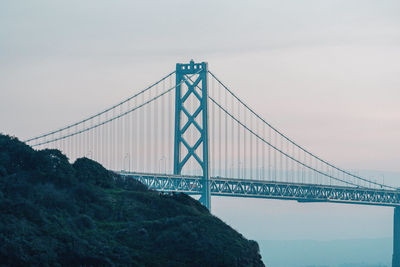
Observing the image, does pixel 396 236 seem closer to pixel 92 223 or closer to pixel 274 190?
pixel 274 190

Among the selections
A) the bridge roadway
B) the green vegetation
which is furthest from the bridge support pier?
the green vegetation

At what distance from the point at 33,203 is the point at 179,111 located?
57.6 m

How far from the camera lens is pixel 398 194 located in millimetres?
114812

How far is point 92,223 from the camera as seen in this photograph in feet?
Answer: 122

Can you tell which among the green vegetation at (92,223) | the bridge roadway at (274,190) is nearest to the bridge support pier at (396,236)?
the bridge roadway at (274,190)

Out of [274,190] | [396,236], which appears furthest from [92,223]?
[396,236]

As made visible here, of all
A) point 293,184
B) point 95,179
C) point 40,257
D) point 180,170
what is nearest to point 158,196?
point 95,179

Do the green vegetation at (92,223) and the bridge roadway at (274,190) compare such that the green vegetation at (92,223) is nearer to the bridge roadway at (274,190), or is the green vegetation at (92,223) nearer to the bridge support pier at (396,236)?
the bridge roadway at (274,190)

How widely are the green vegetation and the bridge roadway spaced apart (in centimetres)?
3947

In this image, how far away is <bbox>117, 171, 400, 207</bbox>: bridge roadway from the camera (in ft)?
285

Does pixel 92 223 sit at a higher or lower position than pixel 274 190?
lower

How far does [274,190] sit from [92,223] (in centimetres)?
6202

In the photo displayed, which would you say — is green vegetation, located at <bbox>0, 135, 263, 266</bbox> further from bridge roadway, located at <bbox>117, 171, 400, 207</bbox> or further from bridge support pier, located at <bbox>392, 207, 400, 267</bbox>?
bridge support pier, located at <bbox>392, 207, 400, 267</bbox>

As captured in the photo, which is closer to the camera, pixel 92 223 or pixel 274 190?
pixel 92 223
